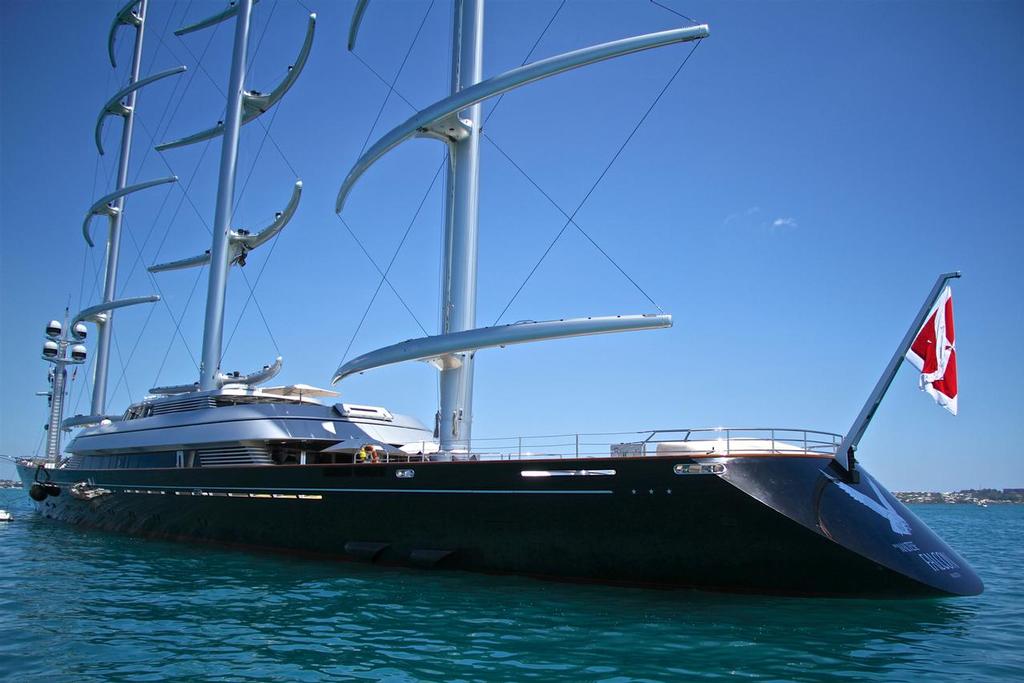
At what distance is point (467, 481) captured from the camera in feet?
48.1

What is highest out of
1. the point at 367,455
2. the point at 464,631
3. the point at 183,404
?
the point at 183,404

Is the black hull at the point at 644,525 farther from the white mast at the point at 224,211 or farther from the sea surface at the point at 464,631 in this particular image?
the white mast at the point at 224,211

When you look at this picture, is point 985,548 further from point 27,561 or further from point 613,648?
point 27,561

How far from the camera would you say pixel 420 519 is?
15430 millimetres

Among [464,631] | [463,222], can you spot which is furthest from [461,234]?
[464,631]

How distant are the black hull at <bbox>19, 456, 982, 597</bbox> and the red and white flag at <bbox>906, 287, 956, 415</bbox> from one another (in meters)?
2.01

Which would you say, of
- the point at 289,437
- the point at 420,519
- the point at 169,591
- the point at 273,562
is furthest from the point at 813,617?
the point at 289,437

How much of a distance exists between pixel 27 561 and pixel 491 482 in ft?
39.2

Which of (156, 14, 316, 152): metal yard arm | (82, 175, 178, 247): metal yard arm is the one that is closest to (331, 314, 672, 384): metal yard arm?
(156, 14, 316, 152): metal yard arm

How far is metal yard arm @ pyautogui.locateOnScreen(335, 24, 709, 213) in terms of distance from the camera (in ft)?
50.8

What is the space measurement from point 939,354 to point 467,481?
904cm

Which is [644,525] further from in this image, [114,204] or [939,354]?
[114,204]

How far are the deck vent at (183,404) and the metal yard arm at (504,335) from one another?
813 cm

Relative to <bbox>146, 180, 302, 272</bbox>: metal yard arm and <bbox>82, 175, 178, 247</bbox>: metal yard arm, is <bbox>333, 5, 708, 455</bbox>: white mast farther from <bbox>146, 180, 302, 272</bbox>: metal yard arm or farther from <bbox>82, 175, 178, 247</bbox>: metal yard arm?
<bbox>82, 175, 178, 247</bbox>: metal yard arm
